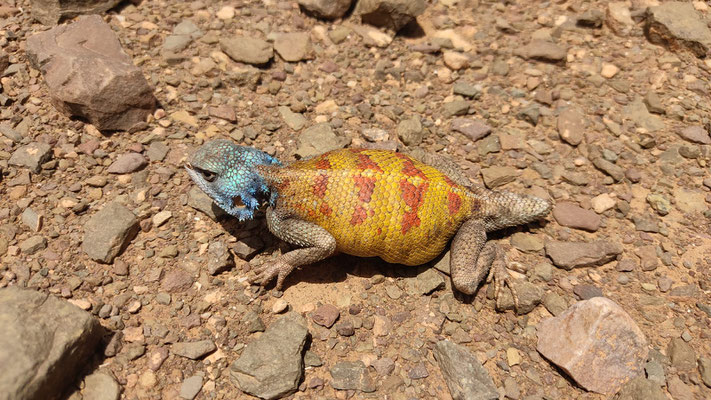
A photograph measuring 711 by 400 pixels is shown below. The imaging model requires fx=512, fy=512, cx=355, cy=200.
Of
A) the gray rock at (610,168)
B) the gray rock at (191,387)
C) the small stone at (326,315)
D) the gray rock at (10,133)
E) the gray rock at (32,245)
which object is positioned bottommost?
the small stone at (326,315)

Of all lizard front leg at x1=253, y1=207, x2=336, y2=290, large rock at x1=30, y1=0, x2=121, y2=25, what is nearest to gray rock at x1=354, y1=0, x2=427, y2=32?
lizard front leg at x1=253, y1=207, x2=336, y2=290

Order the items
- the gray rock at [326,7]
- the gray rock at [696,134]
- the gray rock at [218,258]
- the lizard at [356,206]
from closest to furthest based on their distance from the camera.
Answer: the lizard at [356,206]
the gray rock at [218,258]
the gray rock at [696,134]
the gray rock at [326,7]

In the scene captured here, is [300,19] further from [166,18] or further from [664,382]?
[664,382]

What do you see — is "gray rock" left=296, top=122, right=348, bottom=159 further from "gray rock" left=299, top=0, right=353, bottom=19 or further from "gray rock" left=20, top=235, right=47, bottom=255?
"gray rock" left=20, top=235, right=47, bottom=255

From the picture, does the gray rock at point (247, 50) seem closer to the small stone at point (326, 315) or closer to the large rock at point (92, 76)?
the large rock at point (92, 76)

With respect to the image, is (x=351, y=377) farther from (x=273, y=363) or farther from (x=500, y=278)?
(x=500, y=278)

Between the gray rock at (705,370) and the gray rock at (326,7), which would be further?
the gray rock at (326,7)

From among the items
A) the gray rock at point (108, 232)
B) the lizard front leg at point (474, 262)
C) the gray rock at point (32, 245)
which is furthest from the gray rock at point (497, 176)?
A: the gray rock at point (32, 245)
